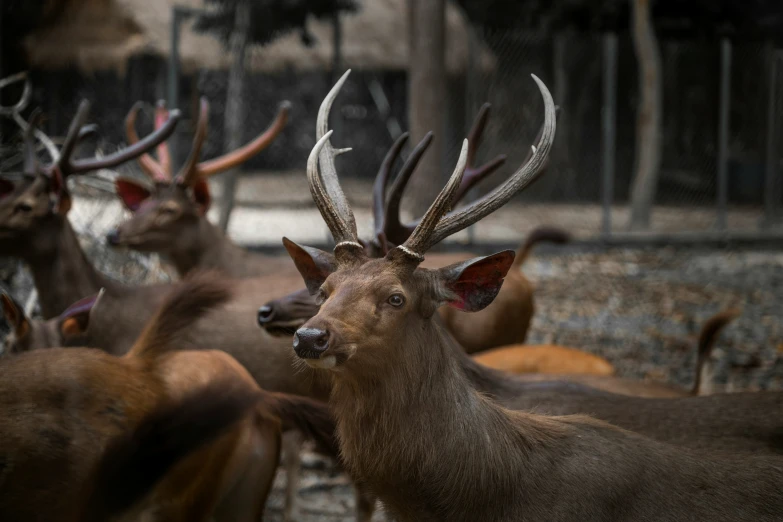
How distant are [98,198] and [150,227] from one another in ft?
6.62

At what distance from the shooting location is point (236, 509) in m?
3.81

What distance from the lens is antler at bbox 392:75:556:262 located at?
9.63 feet

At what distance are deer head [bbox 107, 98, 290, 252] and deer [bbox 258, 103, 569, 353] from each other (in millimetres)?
1775

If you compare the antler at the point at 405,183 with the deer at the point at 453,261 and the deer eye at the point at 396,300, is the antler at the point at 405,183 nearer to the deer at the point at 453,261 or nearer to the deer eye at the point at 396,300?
the deer at the point at 453,261

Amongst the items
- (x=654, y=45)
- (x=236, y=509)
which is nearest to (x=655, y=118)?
(x=654, y=45)

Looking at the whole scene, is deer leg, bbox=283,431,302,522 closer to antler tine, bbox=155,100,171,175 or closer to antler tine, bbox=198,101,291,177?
antler tine, bbox=198,101,291,177

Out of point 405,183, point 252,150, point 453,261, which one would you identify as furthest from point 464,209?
point 252,150

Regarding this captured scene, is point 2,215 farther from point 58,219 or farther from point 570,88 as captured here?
point 570,88

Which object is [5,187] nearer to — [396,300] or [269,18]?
[396,300]

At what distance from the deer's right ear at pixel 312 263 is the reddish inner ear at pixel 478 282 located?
420 mm

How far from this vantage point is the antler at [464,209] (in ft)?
9.63

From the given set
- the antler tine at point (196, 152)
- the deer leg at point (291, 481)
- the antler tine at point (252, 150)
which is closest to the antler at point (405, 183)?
the deer leg at point (291, 481)

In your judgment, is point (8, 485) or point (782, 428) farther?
point (782, 428)

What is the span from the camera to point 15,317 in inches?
167
